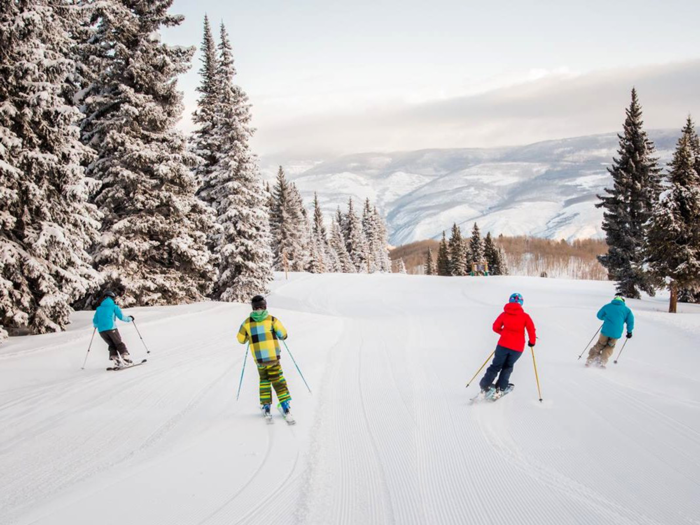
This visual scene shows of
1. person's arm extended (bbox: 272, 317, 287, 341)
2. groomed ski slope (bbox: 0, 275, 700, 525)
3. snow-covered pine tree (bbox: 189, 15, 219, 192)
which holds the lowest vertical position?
groomed ski slope (bbox: 0, 275, 700, 525)

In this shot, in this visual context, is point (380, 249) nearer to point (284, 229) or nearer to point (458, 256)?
point (458, 256)

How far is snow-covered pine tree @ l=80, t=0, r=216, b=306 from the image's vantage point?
52.1ft

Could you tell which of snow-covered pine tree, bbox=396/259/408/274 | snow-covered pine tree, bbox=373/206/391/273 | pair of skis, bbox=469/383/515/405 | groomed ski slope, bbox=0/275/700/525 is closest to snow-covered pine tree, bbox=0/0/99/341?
groomed ski slope, bbox=0/275/700/525

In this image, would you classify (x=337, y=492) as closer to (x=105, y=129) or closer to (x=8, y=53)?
(x=8, y=53)

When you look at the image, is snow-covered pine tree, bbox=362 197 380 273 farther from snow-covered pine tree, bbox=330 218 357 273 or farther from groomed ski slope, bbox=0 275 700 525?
groomed ski slope, bbox=0 275 700 525

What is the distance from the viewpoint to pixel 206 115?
23.9 metres

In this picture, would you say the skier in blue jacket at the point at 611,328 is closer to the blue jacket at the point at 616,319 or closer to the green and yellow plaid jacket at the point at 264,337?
the blue jacket at the point at 616,319

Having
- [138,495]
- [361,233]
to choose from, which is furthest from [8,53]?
[361,233]

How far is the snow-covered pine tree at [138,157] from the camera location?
625 inches

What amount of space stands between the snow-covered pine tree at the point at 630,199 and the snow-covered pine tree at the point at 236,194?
23.4 m

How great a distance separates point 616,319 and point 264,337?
8134 mm

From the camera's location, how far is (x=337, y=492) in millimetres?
4109

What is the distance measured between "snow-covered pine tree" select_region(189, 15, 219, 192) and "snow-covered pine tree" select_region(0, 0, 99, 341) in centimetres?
1128

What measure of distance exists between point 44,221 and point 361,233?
64362 millimetres
